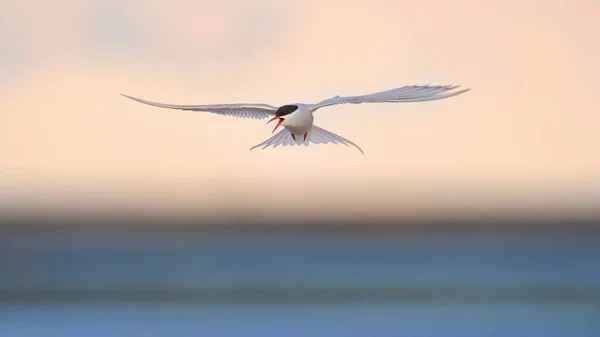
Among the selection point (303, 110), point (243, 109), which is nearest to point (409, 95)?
point (303, 110)

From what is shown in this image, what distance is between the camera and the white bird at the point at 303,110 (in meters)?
1.78

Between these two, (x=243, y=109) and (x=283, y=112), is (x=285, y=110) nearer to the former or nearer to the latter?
(x=283, y=112)

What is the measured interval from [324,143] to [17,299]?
10.1 ft

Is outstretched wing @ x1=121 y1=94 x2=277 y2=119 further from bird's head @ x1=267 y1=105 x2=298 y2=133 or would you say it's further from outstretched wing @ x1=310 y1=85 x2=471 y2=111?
outstretched wing @ x1=310 y1=85 x2=471 y2=111

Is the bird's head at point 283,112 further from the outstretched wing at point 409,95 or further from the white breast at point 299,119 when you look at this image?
the outstretched wing at point 409,95

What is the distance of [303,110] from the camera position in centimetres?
195

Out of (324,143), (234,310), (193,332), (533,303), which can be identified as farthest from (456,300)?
(324,143)

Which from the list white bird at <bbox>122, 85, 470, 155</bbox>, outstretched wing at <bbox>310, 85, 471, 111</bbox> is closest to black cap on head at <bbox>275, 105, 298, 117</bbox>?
white bird at <bbox>122, 85, 470, 155</bbox>

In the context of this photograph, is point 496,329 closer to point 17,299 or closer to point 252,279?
point 252,279

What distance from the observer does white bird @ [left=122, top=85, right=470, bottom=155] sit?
178 cm

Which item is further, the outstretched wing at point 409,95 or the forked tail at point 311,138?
the forked tail at point 311,138

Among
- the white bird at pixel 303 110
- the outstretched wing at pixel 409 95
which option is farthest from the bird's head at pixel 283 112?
the outstretched wing at pixel 409 95

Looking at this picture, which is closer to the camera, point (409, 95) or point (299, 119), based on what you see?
point (409, 95)

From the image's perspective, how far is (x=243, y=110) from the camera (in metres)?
2.07
